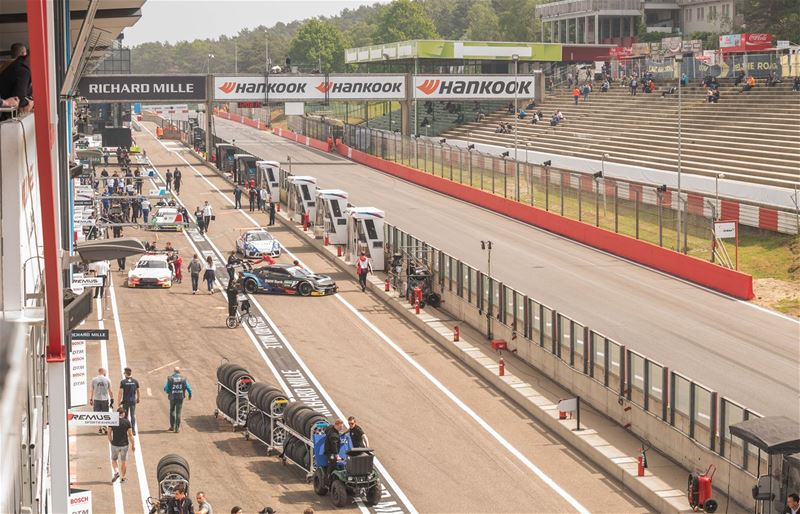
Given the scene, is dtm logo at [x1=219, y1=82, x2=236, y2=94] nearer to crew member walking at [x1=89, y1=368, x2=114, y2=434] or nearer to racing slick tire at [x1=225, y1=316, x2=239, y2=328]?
racing slick tire at [x1=225, y1=316, x2=239, y2=328]

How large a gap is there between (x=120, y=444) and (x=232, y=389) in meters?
4.48

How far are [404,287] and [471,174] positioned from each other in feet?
78.4

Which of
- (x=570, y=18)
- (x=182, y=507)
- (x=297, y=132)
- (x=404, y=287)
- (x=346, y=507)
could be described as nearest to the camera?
(x=182, y=507)

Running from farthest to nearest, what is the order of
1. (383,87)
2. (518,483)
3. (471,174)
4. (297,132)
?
1. (297,132)
2. (383,87)
3. (471,174)
4. (518,483)

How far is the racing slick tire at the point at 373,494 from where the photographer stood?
76.0 feet

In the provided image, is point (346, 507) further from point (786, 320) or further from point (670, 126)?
point (670, 126)

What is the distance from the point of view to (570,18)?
133 metres

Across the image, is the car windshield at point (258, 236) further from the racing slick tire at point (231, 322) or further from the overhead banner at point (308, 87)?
the overhead banner at point (308, 87)

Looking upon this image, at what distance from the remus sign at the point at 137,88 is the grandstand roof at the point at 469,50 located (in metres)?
21.6

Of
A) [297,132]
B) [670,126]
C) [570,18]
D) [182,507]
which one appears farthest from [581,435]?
[570,18]

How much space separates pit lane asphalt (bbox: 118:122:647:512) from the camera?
24.2 metres

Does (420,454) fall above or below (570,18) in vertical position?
below

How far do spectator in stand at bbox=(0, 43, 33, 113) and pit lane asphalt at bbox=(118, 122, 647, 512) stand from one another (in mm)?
14330

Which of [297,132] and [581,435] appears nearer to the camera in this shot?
[581,435]
